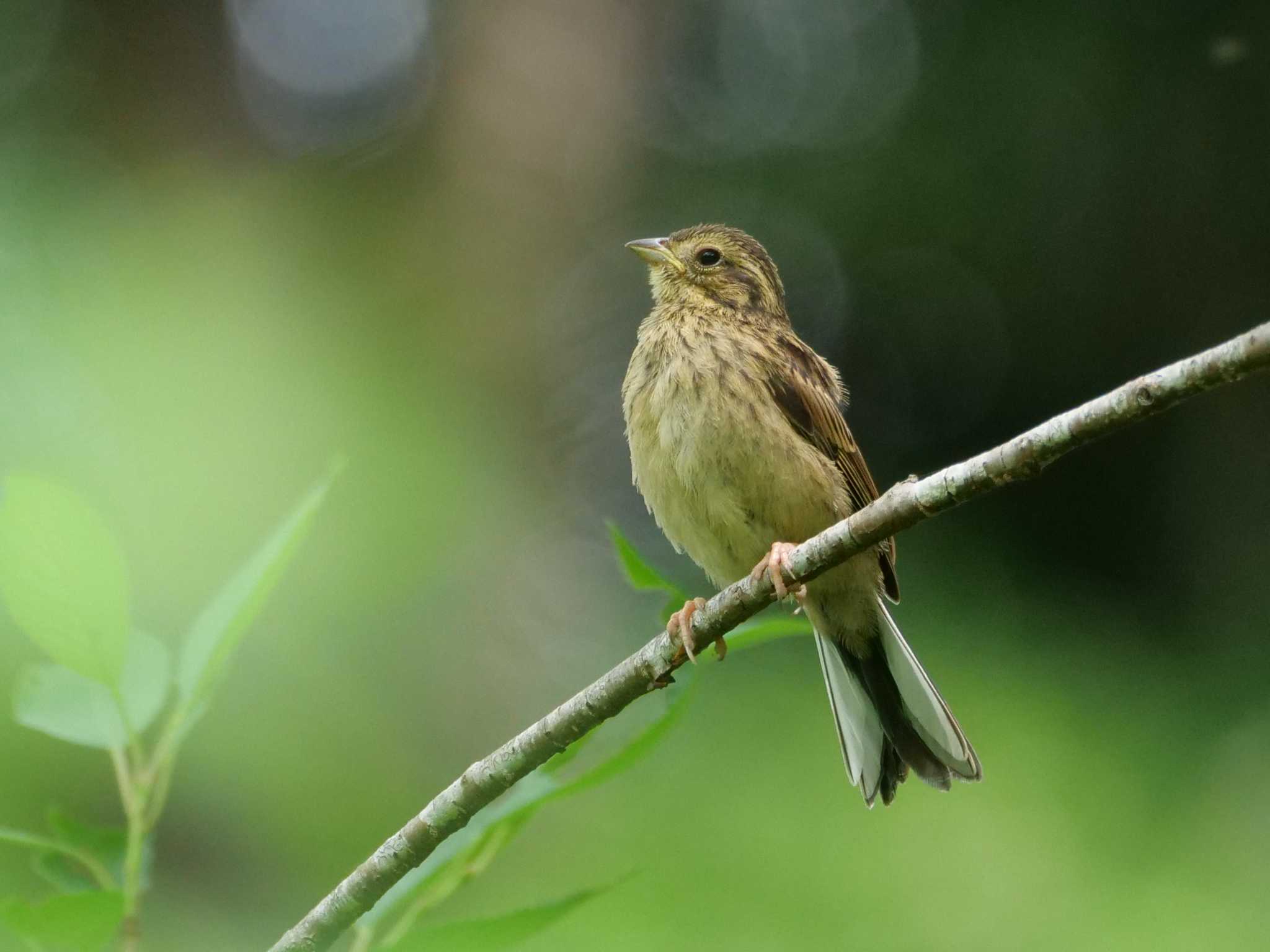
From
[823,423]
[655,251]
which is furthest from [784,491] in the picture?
[655,251]

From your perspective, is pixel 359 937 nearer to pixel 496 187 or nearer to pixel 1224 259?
pixel 496 187

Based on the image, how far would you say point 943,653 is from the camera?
197 inches

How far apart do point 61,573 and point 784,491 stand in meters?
3.44

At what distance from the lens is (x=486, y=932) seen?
1.49 meters

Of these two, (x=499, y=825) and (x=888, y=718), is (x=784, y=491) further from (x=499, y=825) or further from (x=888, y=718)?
(x=499, y=825)

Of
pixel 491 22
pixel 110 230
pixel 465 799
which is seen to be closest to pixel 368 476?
pixel 110 230

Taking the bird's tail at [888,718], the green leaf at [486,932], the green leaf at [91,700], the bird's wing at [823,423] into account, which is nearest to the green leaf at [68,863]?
the green leaf at [91,700]

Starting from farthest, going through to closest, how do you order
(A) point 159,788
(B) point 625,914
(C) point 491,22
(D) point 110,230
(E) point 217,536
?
1. (C) point 491,22
2. (D) point 110,230
3. (E) point 217,536
4. (B) point 625,914
5. (A) point 159,788

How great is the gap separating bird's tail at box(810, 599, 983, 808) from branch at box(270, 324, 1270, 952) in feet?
5.37

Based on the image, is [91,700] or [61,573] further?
[91,700]

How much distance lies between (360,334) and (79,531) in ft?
17.8

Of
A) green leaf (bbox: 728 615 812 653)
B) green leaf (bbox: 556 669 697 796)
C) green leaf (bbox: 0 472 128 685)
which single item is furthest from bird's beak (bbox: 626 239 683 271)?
green leaf (bbox: 0 472 128 685)

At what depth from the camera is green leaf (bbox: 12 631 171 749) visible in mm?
1696

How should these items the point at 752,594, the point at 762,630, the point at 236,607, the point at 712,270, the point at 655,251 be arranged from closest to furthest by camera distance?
the point at 236,607, the point at 762,630, the point at 752,594, the point at 712,270, the point at 655,251
